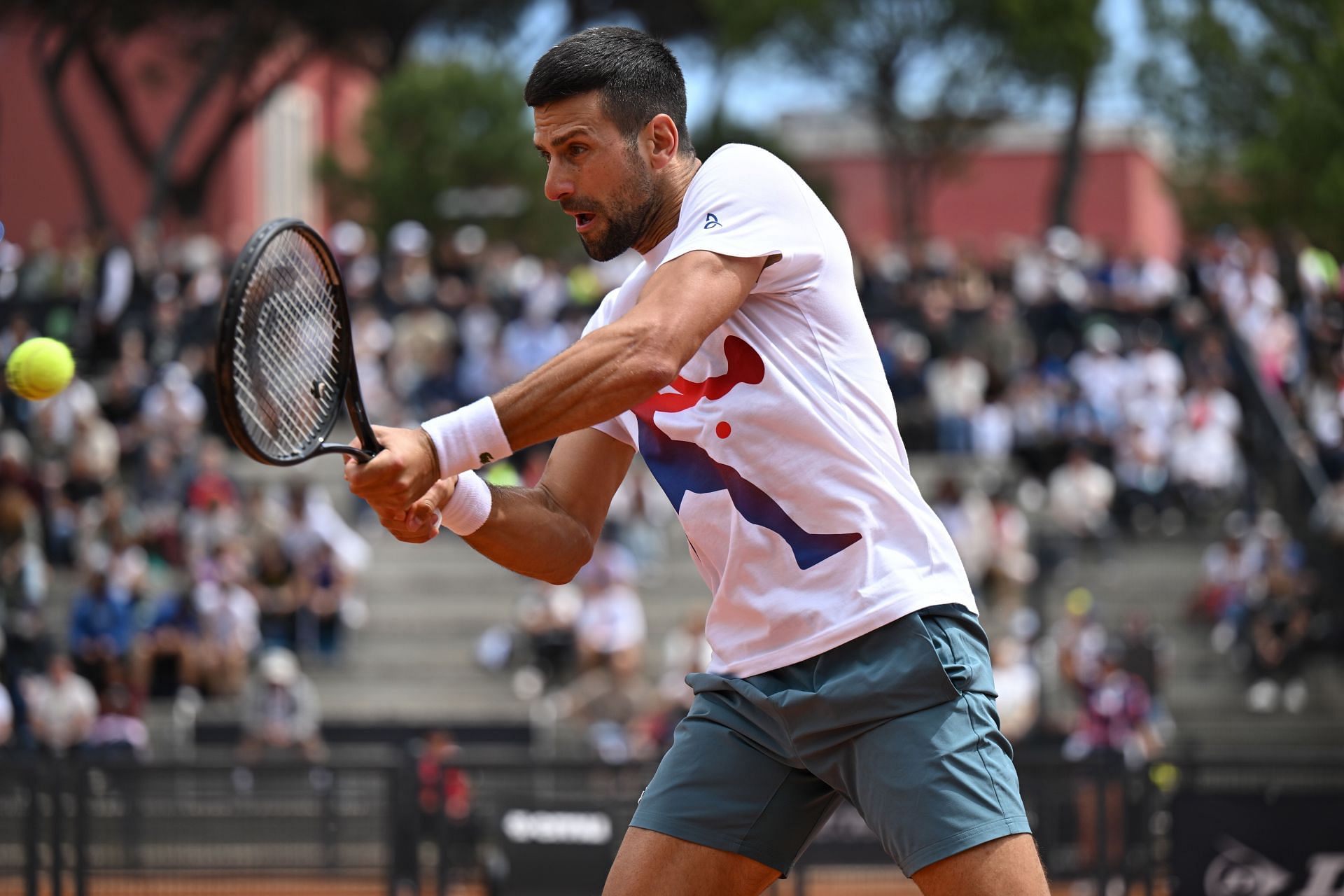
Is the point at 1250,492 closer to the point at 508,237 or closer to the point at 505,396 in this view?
the point at 505,396

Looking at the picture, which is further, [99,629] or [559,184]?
[99,629]

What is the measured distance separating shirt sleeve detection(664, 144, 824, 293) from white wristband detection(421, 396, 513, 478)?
0.50m

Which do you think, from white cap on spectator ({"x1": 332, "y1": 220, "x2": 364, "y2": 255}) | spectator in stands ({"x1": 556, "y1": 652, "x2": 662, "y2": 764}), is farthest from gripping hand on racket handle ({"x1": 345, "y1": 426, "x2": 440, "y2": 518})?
white cap on spectator ({"x1": 332, "y1": 220, "x2": 364, "y2": 255})

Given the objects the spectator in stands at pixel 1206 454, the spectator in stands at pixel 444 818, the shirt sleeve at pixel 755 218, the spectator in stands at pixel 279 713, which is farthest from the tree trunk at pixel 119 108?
the shirt sleeve at pixel 755 218

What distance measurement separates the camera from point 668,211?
395 cm

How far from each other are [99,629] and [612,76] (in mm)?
12341

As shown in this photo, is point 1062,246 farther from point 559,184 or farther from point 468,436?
point 468,436

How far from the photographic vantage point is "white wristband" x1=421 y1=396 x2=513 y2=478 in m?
3.47

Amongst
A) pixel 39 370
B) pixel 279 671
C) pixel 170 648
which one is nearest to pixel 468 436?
pixel 39 370

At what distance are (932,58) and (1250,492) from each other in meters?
20.8

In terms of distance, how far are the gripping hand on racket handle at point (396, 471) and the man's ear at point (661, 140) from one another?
0.80 meters

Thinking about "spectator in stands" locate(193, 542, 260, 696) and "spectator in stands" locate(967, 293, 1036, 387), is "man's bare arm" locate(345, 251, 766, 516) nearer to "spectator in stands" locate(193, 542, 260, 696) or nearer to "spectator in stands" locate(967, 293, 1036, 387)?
"spectator in stands" locate(193, 542, 260, 696)

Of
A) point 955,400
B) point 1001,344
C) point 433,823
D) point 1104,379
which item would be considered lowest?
point 433,823

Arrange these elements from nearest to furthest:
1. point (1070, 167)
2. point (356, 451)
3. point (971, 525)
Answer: point (356, 451), point (971, 525), point (1070, 167)
